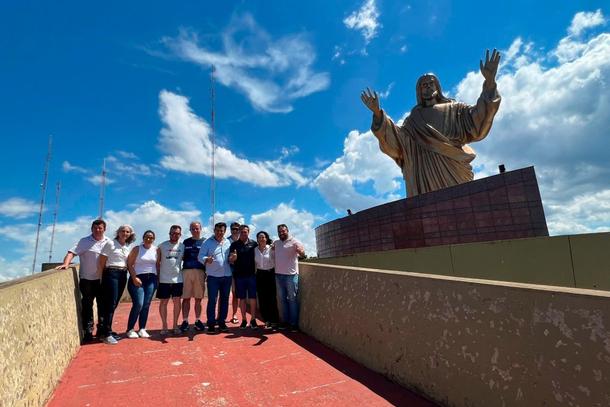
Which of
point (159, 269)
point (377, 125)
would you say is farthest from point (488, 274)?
point (377, 125)

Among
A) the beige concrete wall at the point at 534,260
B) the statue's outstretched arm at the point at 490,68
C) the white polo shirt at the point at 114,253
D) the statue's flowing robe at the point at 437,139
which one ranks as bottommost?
the beige concrete wall at the point at 534,260

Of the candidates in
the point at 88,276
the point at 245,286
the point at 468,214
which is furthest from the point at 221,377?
the point at 468,214

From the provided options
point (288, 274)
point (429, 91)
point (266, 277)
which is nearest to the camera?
point (288, 274)

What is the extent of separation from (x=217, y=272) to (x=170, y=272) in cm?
71

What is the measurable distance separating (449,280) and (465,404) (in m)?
0.83

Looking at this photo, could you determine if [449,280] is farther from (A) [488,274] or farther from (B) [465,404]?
(A) [488,274]

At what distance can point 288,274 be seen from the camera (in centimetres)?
537

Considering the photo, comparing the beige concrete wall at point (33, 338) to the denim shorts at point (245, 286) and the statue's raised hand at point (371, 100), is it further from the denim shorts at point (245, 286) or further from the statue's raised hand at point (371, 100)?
the statue's raised hand at point (371, 100)

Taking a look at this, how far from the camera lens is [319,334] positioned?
15.3 ft

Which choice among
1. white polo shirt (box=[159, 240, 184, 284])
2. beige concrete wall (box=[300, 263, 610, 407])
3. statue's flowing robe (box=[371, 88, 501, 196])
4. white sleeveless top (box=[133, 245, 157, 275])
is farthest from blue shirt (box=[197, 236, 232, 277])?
statue's flowing robe (box=[371, 88, 501, 196])

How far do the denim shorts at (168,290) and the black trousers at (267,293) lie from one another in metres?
1.25

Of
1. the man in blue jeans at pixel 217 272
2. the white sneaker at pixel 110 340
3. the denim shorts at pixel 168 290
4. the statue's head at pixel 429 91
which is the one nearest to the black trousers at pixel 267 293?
the man in blue jeans at pixel 217 272

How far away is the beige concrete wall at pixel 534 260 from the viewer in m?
4.48

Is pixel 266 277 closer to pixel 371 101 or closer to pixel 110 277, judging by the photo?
pixel 110 277
